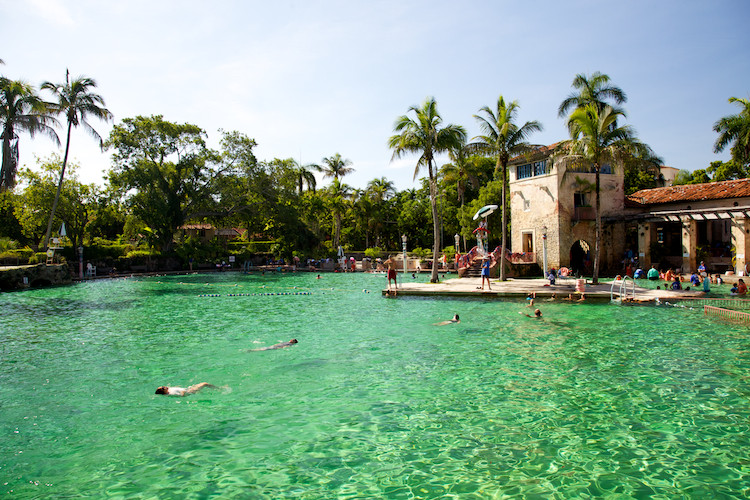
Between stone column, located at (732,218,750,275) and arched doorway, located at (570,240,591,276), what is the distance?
27.5ft

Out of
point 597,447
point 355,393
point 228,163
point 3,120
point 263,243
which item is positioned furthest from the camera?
point 263,243

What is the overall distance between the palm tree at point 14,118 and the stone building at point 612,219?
32.2 m

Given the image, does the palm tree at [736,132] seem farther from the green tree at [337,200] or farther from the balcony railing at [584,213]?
the green tree at [337,200]

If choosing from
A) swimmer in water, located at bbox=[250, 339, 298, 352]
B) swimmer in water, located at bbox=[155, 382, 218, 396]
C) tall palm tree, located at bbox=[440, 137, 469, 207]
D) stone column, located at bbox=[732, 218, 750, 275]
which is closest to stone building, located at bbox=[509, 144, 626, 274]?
stone column, located at bbox=[732, 218, 750, 275]

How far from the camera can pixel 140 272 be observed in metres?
44.3

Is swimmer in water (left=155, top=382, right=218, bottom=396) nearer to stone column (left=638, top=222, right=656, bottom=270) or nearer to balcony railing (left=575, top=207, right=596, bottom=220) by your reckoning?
balcony railing (left=575, top=207, right=596, bottom=220)

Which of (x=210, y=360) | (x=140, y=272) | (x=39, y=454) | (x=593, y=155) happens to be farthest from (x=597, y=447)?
(x=140, y=272)

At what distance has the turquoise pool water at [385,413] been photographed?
5602 mm

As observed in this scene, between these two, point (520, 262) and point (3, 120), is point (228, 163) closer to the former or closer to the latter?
point (3, 120)

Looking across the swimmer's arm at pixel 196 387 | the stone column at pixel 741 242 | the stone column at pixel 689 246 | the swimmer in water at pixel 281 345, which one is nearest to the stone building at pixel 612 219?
the stone column at pixel 689 246

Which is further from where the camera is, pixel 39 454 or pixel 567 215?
pixel 567 215

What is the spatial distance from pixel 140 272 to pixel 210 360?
37.7 meters

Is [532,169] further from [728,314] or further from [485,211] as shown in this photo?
[728,314]

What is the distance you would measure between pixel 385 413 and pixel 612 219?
29.3 m
